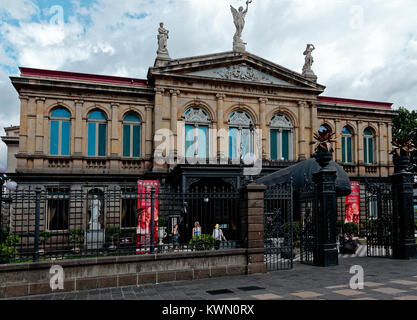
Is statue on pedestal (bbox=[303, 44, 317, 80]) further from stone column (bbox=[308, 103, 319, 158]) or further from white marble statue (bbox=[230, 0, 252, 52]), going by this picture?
white marble statue (bbox=[230, 0, 252, 52])

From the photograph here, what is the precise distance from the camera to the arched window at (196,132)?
2159 cm

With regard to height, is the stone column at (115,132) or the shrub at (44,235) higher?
the stone column at (115,132)

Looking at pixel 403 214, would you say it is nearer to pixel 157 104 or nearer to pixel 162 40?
pixel 157 104

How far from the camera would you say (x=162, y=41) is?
21.6 meters

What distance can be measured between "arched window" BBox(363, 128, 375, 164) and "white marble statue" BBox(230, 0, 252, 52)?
11.7 meters

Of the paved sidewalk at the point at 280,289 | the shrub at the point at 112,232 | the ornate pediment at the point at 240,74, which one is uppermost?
the ornate pediment at the point at 240,74

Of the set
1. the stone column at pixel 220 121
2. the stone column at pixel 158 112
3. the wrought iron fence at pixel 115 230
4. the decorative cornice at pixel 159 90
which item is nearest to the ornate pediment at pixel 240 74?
the stone column at pixel 220 121

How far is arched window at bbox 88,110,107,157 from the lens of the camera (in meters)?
21.0

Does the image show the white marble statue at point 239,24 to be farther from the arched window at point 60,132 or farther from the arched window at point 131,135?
the arched window at point 60,132

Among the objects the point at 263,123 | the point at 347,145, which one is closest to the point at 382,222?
the point at 263,123

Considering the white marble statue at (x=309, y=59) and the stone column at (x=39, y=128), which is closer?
the stone column at (x=39, y=128)

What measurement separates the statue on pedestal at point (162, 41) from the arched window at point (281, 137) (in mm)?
8148

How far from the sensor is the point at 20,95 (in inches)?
774
